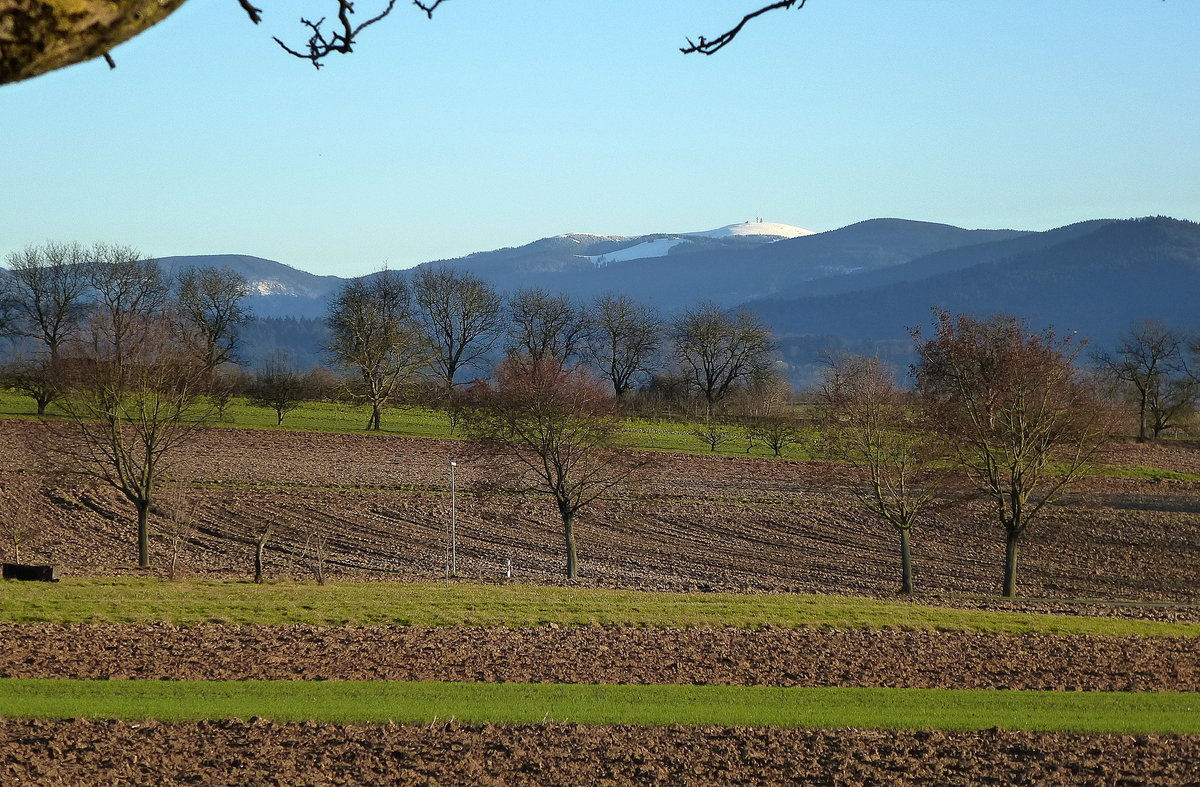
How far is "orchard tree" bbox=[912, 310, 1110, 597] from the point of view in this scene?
3023cm

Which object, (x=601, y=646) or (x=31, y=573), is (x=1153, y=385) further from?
(x=31, y=573)

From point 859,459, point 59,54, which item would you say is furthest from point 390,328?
point 59,54

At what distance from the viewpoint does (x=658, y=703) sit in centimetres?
1341

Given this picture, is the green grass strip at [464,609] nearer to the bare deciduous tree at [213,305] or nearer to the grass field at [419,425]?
the grass field at [419,425]

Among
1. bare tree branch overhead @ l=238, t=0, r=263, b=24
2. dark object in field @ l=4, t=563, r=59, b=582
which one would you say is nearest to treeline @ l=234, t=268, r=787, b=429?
dark object in field @ l=4, t=563, r=59, b=582

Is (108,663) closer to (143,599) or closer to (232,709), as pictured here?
(232,709)

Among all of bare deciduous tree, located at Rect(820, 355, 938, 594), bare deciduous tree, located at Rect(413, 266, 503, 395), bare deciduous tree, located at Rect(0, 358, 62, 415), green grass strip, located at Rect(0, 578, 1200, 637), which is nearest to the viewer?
green grass strip, located at Rect(0, 578, 1200, 637)

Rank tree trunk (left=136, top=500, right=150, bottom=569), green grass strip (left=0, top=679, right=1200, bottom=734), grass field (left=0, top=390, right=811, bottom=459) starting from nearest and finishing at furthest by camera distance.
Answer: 1. green grass strip (left=0, top=679, right=1200, bottom=734)
2. tree trunk (left=136, top=500, right=150, bottom=569)
3. grass field (left=0, top=390, right=811, bottom=459)

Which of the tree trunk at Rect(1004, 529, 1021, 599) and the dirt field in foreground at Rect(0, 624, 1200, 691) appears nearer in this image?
the dirt field in foreground at Rect(0, 624, 1200, 691)

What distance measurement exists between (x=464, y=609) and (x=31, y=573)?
9.88 meters

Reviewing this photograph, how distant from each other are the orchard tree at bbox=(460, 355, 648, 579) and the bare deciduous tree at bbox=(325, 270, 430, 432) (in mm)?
33376

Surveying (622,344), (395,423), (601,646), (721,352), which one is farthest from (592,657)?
(622,344)

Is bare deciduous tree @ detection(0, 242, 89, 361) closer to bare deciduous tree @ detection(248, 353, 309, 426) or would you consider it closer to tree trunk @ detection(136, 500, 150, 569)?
bare deciduous tree @ detection(248, 353, 309, 426)

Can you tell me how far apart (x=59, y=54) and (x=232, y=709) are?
11001mm
